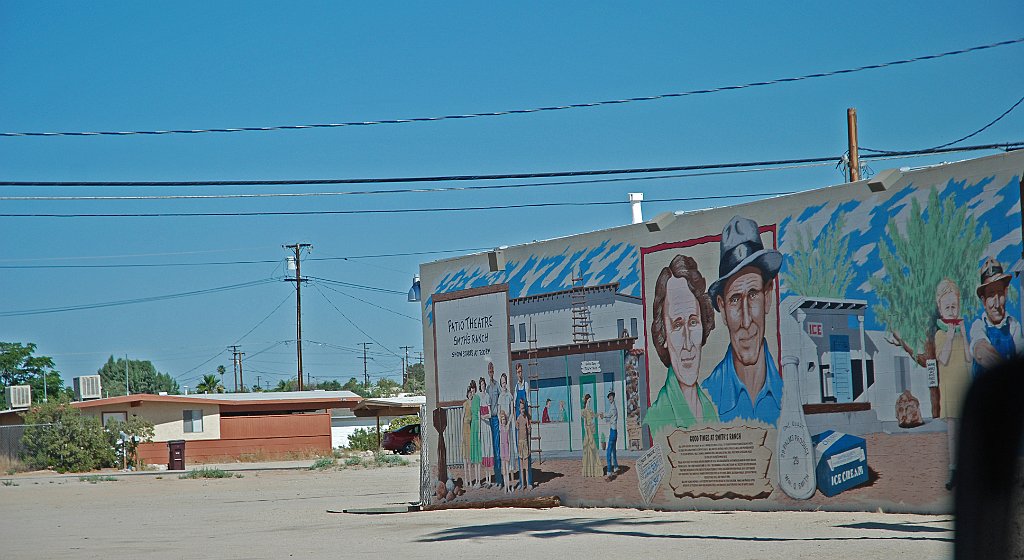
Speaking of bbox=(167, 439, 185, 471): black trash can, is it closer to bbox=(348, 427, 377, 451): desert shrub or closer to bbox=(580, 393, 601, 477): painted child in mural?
bbox=(348, 427, 377, 451): desert shrub

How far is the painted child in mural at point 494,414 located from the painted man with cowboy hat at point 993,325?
33.5 ft

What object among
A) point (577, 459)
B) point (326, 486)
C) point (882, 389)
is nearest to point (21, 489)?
point (326, 486)

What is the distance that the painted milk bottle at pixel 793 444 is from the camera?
17109mm

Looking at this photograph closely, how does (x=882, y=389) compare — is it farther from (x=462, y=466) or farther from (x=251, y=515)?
(x=251, y=515)

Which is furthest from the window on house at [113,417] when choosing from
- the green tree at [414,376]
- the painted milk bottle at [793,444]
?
the green tree at [414,376]

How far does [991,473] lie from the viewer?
5.96 meters

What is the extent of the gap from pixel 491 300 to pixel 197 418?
37.5 metres

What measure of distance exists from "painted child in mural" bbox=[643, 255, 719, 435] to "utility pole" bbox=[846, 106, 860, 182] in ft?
30.9

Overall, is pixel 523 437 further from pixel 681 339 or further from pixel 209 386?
pixel 209 386

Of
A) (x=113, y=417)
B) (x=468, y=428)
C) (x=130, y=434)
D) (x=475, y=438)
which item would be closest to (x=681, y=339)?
(x=475, y=438)

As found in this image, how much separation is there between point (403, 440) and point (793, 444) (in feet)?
136

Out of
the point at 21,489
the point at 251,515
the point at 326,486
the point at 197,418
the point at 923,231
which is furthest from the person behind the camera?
the point at 197,418

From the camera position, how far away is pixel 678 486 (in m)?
19.2

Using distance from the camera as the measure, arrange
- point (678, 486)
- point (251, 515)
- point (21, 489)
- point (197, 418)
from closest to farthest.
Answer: point (678, 486) → point (251, 515) → point (21, 489) → point (197, 418)
